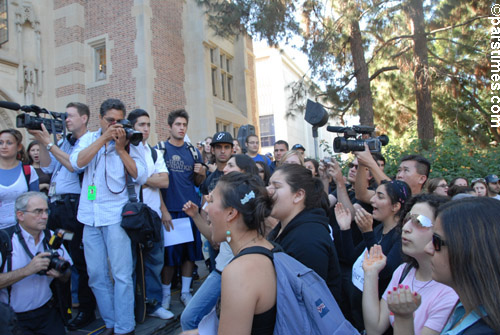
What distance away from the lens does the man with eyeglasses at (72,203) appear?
12.6ft

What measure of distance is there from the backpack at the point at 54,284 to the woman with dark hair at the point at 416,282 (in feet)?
8.74

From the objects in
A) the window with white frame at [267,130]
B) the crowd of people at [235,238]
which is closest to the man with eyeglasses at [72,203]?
the crowd of people at [235,238]

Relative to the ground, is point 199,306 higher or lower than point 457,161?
lower

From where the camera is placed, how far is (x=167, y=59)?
459 inches

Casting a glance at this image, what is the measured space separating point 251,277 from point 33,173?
3.55m

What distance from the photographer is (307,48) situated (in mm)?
10398

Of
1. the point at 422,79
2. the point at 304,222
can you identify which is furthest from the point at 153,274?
the point at 422,79

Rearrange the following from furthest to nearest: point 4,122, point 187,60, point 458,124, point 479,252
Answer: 1. point 458,124
2. point 187,60
3. point 4,122
4. point 479,252

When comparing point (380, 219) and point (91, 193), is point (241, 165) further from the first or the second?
point (91, 193)

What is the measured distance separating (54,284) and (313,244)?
253cm

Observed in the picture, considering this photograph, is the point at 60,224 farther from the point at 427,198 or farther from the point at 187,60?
the point at 187,60

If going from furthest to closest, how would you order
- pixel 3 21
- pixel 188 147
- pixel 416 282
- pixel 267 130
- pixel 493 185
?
pixel 267 130, pixel 3 21, pixel 493 185, pixel 188 147, pixel 416 282

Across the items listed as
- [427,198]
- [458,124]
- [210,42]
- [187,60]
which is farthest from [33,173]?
[458,124]

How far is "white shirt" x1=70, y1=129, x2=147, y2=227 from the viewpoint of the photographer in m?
3.58
